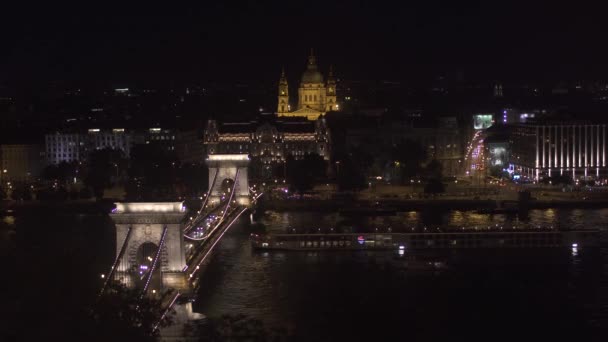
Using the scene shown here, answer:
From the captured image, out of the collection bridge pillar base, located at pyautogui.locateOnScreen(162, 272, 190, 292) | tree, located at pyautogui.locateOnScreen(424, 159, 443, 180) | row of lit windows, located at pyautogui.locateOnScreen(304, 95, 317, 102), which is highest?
row of lit windows, located at pyautogui.locateOnScreen(304, 95, 317, 102)

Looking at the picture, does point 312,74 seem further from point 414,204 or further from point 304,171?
point 414,204

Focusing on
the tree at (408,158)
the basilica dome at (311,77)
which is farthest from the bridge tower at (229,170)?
the basilica dome at (311,77)

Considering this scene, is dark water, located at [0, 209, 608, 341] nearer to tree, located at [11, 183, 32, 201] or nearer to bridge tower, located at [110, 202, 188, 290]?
bridge tower, located at [110, 202, 188, 290]

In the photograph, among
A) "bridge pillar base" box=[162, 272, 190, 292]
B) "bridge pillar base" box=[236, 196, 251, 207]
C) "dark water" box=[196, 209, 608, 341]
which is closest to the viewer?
"dark water" box=[196, 209, 608, 341]

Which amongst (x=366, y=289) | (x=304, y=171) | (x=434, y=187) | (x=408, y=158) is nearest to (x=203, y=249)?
(x=366, y=289)

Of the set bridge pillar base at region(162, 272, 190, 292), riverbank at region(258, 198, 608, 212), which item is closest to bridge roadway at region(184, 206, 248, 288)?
bridge pillar base at region(162, 272, 190, 292)

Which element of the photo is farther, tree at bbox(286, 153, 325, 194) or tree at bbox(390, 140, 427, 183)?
tree at bbox(390, 140, 427, 183)

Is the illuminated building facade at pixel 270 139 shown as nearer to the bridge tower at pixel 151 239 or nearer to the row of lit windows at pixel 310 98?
the row of lit windows at pixel 310 98

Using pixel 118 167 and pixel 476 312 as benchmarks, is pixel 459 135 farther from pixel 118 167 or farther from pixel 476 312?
pixel 476 312
